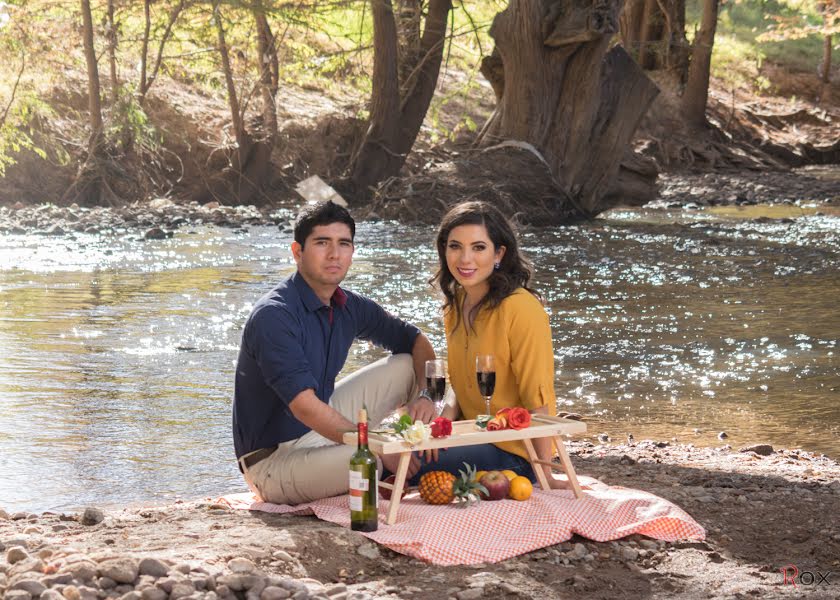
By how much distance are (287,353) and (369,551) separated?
2.66 ft

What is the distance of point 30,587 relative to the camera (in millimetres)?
3039

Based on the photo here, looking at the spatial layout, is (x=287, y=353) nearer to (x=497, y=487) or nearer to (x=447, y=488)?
(x=447, y=488)

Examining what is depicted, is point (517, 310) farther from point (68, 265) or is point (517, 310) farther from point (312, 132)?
point (312, 132)

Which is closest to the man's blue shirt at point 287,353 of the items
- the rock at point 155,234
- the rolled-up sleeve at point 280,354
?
the rolled-up sleeve at point 280,354

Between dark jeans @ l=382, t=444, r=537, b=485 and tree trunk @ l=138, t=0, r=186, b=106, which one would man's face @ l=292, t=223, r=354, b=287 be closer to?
dark jeans @ l=382, t=444, r=537, b=485

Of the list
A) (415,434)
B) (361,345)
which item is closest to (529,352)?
(415,434)

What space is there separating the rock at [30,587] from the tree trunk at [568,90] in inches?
590

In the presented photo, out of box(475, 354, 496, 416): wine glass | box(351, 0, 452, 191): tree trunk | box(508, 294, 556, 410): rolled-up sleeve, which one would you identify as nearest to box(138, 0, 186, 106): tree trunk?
box(351, 0, 452, 191): tree trunk

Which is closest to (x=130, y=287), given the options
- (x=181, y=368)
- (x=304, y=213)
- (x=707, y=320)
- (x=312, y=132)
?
(x=181, y=368)

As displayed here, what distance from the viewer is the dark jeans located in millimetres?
4594

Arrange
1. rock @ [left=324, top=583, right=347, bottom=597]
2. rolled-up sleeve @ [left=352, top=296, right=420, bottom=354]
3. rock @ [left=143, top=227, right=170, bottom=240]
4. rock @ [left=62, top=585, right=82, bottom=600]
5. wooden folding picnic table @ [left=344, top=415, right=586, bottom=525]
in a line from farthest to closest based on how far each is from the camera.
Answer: rock @ [left=143, top=227, right=170, bottom=240]
rolled-up sleeve @ [left=352, top=296, right=420, bottom=354]
wooden folding picnic table @ [left=344, top=415, right=586, bottom=525]
rock @ [left=324, top=583, right=347, bottom=597]
rock @ [left=62, top=585, right=82, bottom=600]

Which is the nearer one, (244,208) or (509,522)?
(509,522)

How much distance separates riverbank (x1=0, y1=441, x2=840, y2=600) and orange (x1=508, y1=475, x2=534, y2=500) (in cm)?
33

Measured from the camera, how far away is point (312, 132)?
22.5 meters
